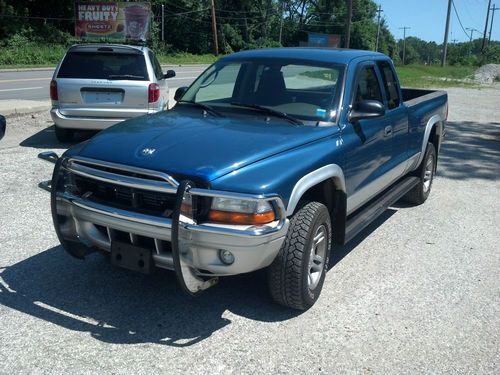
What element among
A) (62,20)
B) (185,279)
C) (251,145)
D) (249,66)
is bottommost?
(185,279)

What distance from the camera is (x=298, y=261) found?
3588mm

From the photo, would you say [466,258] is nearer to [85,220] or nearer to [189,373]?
[189,373]

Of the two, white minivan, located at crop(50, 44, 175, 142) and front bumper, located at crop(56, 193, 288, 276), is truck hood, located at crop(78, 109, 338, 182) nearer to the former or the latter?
front bumper, located at crop(56, 193, 288, 276)

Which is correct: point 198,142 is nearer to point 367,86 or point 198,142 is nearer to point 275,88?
point 275,88

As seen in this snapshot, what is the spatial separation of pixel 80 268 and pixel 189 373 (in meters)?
1.80

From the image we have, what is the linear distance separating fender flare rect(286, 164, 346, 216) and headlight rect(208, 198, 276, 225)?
239mm

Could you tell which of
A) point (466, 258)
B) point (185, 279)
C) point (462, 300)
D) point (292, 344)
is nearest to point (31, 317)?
point (185, 279)

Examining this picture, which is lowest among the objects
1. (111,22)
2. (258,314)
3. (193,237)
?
(258,314)

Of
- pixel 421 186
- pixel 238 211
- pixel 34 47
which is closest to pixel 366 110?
pixel 238 211

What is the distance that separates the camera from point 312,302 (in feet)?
12.8

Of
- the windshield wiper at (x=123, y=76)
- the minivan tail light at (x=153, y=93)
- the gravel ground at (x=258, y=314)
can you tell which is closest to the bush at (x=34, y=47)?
the windshield wiper at (x=123, y=76)

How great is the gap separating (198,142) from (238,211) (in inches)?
27.4

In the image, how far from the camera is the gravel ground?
3279 millimetres

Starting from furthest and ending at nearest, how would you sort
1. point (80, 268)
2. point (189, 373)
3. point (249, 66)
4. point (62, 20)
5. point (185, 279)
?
1. point (62, 20)
2. point (249, 66)
3. point (80, 268)
4. point (185, 279)
5. point (189, 373)
